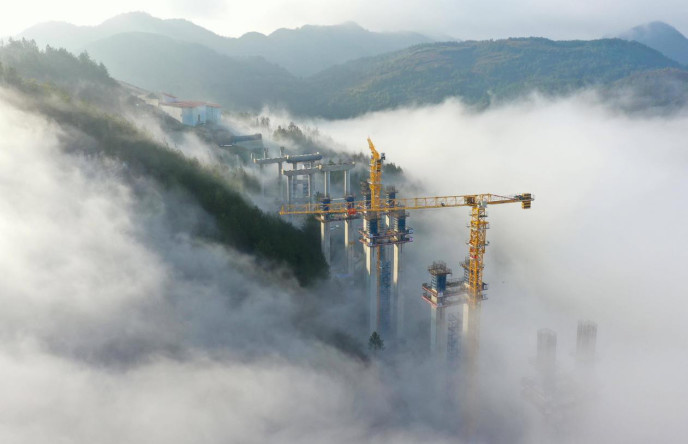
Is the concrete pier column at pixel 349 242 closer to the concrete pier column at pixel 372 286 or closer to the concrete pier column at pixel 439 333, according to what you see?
the concrete pier column at pixel 372 286

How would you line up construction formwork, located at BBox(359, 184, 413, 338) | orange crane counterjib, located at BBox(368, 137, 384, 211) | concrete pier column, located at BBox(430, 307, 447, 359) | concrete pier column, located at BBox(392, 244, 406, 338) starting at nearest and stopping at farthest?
concrete pier column, located at BBox(430, 307, 447, 359)
orange crane counterjib, located at BBox(368, 137, 384, 211)
construction formwork, located at BBox(359, 184, 413, 338)
concrete pier column, located at BBox(392, 244, 406, 338)

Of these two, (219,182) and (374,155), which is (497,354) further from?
(219,182)

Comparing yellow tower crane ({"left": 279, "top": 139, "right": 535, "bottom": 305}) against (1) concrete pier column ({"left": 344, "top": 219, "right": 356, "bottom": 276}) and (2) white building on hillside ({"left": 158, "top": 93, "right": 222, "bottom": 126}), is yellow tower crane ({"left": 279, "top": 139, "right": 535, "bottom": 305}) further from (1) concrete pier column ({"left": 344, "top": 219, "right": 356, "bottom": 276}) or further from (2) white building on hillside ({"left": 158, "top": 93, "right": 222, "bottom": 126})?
(2) white building on hillside ({"left": 158, "top": 93, "right": 222, "bottom": 126})

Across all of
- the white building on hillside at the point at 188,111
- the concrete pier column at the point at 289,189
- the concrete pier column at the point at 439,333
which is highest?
the white building on hillside at the point at 188,111

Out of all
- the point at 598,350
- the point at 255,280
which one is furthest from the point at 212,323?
the point at 598,350

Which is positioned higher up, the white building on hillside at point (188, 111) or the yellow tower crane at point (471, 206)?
the white building on hillside at point (188, 111)

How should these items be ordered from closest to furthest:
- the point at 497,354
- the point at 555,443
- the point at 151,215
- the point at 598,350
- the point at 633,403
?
the point at 555,443 < the point at 151,215 < the point at 633,403 < the point at 497,354 < the point at 598,350

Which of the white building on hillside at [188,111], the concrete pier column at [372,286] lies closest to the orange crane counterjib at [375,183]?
the concrete pier column at [372,286]

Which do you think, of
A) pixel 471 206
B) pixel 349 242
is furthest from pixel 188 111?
pixel 471 206

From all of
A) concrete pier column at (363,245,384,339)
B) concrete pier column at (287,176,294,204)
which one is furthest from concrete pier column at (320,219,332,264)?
concrete pier column at (287,176,294,204)
